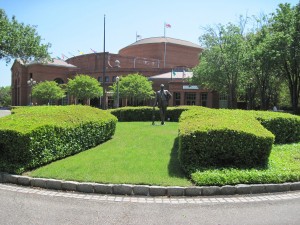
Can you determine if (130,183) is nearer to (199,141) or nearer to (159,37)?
(199,141)

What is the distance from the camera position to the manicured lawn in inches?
290

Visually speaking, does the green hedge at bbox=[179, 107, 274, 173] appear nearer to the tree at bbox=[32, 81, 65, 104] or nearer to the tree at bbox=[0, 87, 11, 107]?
Result: the tree at bbox=[32, 81, 65, 104]

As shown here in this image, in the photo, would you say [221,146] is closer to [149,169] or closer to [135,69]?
[149,169]

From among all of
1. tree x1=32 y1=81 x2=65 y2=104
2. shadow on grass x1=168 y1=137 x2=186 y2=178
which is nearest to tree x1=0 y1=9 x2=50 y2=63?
shadow on grass x1=168 y1=137 x2=186 y2=178

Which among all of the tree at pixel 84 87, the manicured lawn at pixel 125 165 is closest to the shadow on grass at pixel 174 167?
the manicured lawn at pixel 125 165

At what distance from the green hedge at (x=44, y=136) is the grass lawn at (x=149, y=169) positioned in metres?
0.29

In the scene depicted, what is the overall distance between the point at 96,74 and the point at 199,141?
5881 centimetres

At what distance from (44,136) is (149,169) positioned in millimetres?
2892

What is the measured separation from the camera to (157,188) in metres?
6.76

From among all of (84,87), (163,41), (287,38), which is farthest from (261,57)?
(163,41)

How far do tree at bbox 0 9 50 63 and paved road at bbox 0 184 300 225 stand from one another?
2158 centimetres

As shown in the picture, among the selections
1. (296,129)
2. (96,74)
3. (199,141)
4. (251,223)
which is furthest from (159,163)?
(96,74)

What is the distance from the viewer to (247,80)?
121 ft

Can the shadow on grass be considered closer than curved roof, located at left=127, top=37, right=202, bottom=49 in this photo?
Yes
